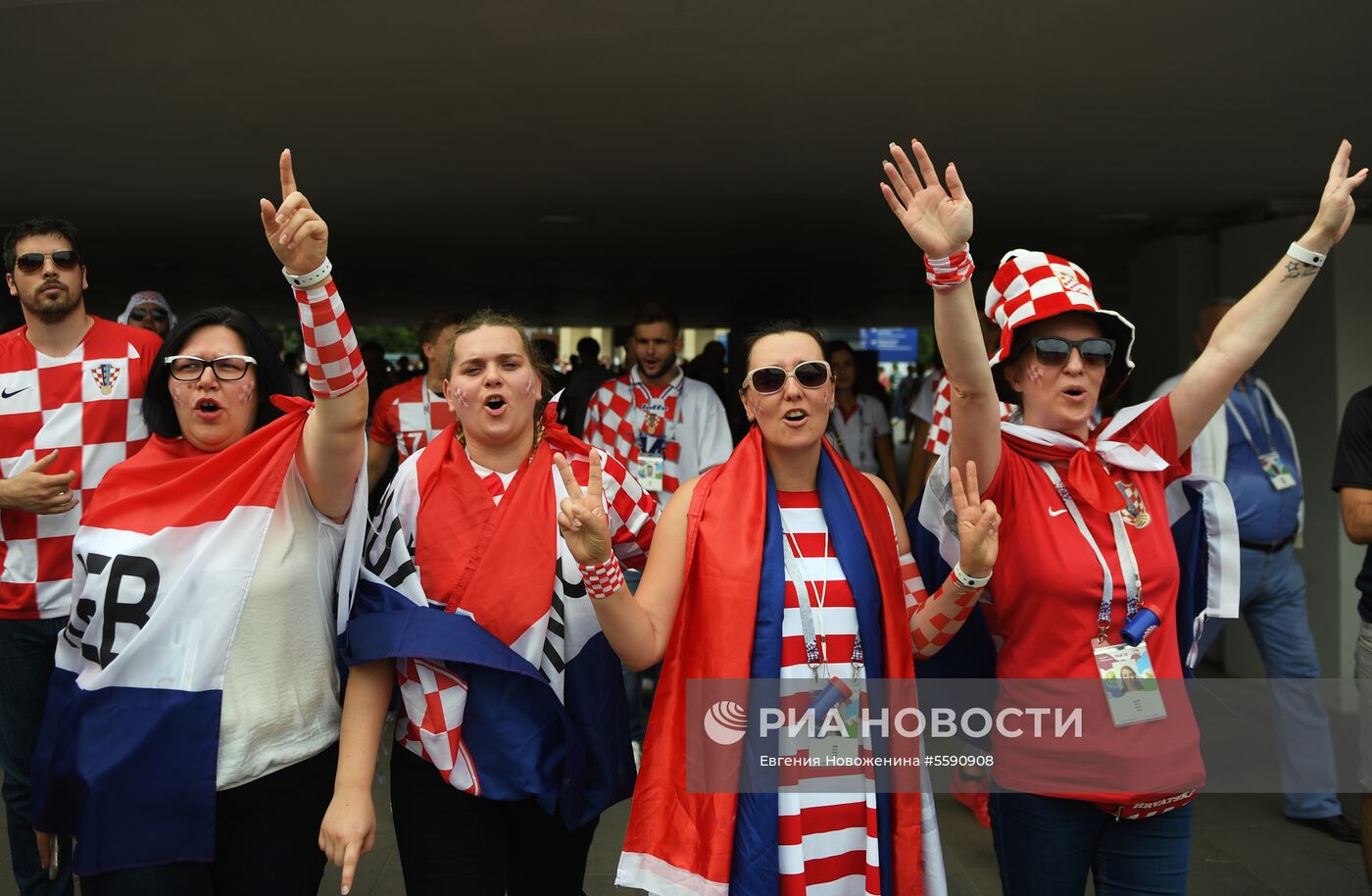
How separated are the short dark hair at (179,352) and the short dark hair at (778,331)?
1.08 metres

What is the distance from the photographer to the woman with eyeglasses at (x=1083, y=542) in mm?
1926

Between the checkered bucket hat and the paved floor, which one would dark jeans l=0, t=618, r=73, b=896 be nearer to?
the paved floor

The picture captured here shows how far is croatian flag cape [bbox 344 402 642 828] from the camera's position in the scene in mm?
1943

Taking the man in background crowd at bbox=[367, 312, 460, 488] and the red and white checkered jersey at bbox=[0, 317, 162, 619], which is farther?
the man in background crowd at bbox=[367, 312, 460, 488]

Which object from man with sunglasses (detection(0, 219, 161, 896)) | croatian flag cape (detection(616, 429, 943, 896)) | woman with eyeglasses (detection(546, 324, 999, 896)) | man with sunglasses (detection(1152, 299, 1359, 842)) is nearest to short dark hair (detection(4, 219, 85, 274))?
man with sunglasses (detection(0, 219, 161, 896))

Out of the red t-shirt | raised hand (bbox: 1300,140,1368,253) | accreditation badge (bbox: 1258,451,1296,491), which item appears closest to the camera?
the red t-shirt

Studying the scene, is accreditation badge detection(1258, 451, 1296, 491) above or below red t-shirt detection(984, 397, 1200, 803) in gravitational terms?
above

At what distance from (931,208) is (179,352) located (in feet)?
5.40

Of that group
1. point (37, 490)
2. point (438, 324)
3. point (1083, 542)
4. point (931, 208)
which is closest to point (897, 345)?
point (438, 324)

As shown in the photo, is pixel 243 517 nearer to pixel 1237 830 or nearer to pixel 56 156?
pixel 1237 830

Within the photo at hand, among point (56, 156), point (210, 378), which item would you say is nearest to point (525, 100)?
point (210, 378)

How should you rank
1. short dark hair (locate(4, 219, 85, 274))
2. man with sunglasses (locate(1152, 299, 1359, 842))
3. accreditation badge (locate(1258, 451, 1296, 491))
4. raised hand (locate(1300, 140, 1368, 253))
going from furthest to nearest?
1. accreditation badge (locate(1258, 451, 1296, 491))
2. man with sunglasses (locate(1152, 299, 1359, 842))
3. short dark hair (locate(4, 219, 85, 274))
4. raised hand (locate(1300, 140, 1368, 253))

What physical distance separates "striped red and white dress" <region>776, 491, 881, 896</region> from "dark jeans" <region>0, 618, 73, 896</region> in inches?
86.6

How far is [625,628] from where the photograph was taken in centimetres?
182
